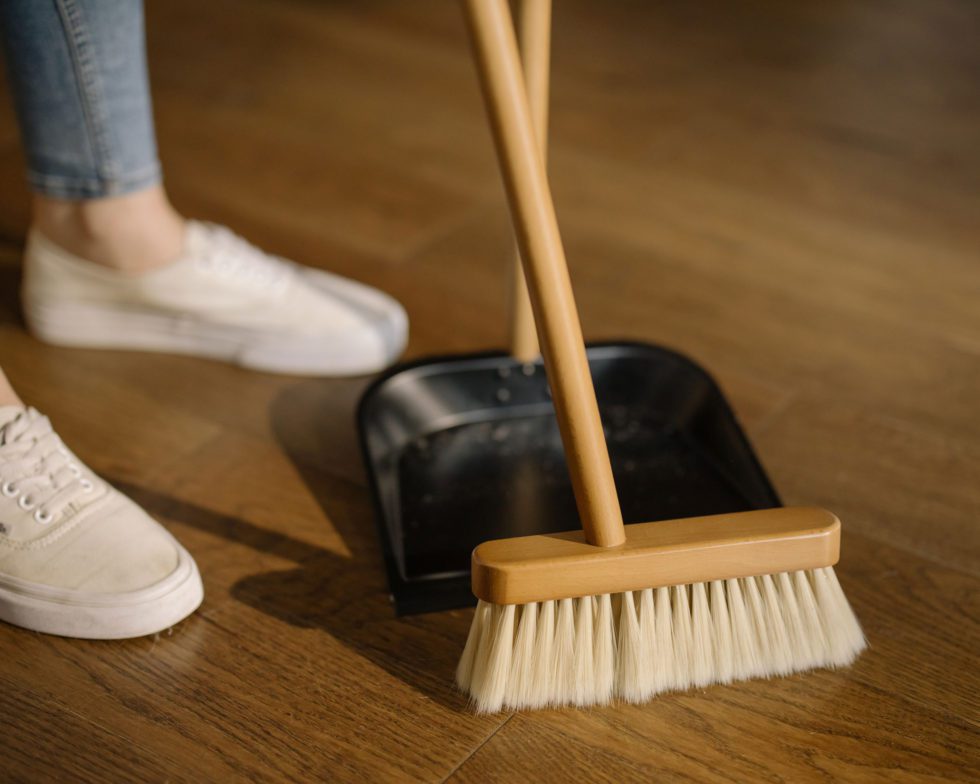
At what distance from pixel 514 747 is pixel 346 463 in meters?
0.29

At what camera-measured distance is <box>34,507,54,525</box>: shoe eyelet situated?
678 millimetres

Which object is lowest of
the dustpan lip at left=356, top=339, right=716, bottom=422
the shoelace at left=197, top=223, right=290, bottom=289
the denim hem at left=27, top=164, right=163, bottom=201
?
the dustpan lip at left=356, top=339, right=716, bottom=422

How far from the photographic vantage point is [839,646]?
25.2 inches

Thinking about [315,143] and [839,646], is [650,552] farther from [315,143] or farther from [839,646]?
[315,143]

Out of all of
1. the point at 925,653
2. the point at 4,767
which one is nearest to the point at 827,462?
the point at 925,653

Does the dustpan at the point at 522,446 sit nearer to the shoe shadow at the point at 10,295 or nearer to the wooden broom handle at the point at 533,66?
the wooden broom handle at the point at 533,66

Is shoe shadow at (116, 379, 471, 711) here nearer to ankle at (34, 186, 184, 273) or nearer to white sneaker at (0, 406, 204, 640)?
white sneaker at (0, 406, 204, 640)

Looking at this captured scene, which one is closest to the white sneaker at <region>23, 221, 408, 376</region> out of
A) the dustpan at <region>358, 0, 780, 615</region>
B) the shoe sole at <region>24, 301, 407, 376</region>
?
the shoe sole at <region>24, 301, 407, 376</region>

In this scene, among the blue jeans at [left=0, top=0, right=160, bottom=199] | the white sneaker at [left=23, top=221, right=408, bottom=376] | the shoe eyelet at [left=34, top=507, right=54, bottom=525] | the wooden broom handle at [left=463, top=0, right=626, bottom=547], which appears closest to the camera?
the wooden broom handle at [left=463, top=0, right=626, bottom=547]

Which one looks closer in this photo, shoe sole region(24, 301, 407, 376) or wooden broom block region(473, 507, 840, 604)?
wooden broom block region(473, 507, 840, 604)

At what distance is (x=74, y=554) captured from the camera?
671 millimetres

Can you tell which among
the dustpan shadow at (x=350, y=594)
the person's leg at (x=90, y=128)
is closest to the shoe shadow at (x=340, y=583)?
the dustpan shadow at (x=350, y=594)

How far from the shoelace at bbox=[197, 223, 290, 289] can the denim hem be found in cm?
7

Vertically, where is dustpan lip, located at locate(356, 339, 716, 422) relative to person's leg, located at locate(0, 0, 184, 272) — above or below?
below
